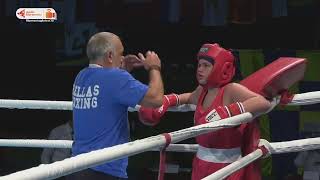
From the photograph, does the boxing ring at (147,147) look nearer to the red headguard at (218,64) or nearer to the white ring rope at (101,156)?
the white ring rope at (101,156)

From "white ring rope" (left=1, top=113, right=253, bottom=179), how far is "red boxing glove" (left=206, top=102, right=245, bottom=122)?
9 centimetres

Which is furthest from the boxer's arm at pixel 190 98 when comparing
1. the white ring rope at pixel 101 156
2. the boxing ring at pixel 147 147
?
the white ring rope at pixel 101 156

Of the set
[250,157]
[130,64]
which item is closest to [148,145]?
[250,157]

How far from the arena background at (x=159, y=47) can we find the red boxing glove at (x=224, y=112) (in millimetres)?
2823

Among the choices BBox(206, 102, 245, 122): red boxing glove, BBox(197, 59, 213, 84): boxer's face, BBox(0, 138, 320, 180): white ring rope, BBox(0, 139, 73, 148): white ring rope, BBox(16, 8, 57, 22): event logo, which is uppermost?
BBox(16, 8, 57, 22): event logo

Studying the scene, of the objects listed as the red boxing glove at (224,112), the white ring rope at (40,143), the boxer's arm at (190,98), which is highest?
the red boxing glove at (224,112)

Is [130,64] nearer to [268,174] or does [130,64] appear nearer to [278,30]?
[268,174]

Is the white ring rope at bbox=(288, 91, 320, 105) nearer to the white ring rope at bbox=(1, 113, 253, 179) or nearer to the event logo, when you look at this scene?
the white ring rope at bbox=(1, 113, 253, 179)

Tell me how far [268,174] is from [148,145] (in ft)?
11.5

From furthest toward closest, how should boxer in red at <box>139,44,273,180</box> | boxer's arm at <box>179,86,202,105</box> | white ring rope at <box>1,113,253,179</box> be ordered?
boxer's arm at <box>179,86,202,105</box> → boxer in red at <box>139,44,273,180</box> → white ring rope at <box>1,113,253,179</box>

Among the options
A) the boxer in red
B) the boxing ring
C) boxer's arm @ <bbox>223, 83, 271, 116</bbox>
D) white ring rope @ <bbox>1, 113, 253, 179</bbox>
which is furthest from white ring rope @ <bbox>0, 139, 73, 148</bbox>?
white ring rope @ <bbox>1, 113, 253, 179</bbox>

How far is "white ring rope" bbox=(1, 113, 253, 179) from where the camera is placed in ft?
3.88

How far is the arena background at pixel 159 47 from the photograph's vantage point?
4.96 m

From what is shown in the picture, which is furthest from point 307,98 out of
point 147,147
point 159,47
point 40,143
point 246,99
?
point 159,47
